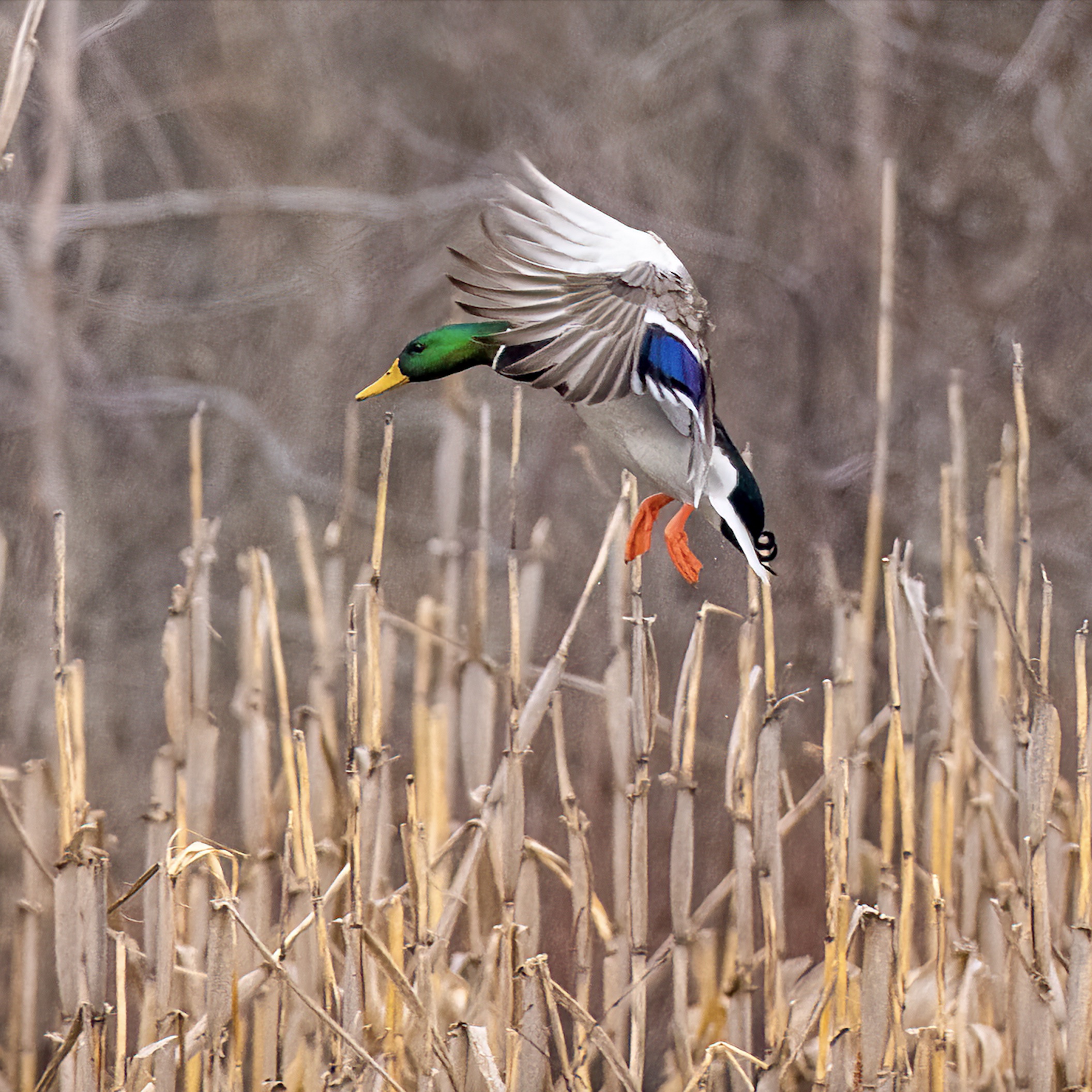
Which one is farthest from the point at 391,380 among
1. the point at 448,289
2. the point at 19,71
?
the point at 19,71

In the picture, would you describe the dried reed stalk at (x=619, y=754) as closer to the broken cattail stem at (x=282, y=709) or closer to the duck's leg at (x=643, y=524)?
the duck's leg at (x=643, y=524)

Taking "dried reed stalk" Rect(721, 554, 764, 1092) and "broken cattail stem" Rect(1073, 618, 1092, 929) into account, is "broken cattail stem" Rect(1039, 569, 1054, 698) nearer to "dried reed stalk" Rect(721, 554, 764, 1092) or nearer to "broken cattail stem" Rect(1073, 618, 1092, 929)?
"broken cattail stem" Rect(1073, 618, 1092, 929)

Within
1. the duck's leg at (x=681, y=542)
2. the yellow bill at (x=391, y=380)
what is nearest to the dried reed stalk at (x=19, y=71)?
the yellow bill at (x=391, y=380)

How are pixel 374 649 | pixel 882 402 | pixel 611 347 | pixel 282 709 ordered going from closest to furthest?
pixel 611 347 < pixel 374 649 < pixel 282 709 < pixel 882 402

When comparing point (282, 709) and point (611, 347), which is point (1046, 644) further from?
point (282, 709)

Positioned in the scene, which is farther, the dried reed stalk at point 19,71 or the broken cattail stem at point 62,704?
the dried reed stalk at point 19,71

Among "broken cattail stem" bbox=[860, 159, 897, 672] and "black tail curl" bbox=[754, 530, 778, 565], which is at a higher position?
"broken cattail stem" bbox=[860, 159, 897, 672]

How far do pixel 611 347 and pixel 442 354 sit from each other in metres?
0.18

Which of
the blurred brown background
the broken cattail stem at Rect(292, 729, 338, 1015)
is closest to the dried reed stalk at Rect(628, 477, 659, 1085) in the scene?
the blurred brown background

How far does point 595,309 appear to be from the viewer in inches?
30.6

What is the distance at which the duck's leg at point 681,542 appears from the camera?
3.00 feet

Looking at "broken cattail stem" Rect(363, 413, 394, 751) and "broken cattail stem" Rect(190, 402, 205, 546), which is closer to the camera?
"broken cattail stem" Rect(363, 413, 394, 751)

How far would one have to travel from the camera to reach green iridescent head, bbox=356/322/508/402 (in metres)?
0.89

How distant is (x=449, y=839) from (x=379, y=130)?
0.63 meters
